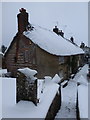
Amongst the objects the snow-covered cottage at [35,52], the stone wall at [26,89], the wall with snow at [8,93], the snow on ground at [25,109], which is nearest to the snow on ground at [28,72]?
the stone wall at [26,89]

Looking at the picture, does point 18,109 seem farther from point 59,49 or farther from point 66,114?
point 59,49

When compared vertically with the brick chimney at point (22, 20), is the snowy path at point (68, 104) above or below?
below

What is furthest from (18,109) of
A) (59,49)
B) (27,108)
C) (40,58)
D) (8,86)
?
(59,49)

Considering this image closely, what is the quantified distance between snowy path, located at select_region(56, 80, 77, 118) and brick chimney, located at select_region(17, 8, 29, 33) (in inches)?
307

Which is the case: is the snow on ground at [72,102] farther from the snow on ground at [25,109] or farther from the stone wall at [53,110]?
the snow on ground at [25,109]

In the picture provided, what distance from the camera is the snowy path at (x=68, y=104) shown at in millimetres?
11922

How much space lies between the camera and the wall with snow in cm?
861

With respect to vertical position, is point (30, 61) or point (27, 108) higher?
point (30, 61)

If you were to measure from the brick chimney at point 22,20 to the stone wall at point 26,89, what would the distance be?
13.4m

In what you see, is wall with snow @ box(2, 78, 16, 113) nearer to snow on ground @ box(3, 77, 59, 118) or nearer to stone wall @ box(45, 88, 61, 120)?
snow on ground @ box(3, 77, 59, 118)

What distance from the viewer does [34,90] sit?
8.52 meters

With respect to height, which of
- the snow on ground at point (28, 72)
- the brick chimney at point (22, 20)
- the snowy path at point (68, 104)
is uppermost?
the brick chimney at point (22, 20)

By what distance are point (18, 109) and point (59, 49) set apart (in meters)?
14.5

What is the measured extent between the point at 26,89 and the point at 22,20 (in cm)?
1393
